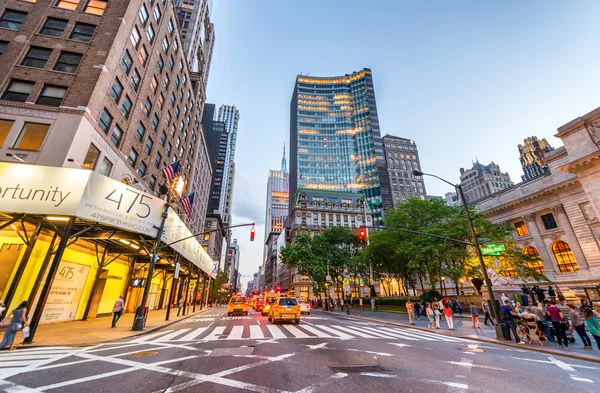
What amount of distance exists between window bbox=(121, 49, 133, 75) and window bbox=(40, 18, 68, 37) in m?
4.31

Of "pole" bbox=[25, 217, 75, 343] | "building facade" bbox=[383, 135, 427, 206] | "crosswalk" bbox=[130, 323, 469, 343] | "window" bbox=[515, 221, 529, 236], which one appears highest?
"building facade" bbox=[383, 135, 427, 206]

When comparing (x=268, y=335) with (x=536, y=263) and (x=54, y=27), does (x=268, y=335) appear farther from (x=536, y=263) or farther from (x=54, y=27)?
(x=536, y=263)

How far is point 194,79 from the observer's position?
44.3 metres

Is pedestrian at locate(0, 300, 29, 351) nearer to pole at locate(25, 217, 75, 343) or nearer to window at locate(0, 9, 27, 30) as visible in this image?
A: pole at locate(25, 217, 75, 343)

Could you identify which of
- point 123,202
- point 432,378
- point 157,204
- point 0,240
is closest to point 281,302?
point 157,204

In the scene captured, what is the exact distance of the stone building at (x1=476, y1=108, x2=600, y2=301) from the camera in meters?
30.0

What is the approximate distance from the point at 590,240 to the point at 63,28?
62.8 m

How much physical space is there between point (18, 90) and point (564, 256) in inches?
2534

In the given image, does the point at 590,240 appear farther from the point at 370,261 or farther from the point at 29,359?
the point at 29,359

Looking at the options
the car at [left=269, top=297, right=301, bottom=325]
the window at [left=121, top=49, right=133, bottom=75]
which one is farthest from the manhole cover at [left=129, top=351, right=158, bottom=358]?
the window at [left=121, top=49, right=133, bottom=75]

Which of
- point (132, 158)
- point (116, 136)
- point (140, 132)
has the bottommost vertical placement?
point (132, 158)

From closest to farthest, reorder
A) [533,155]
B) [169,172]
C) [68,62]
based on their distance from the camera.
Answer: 1. [169,172]
2. [68,62]
3. [533,155]

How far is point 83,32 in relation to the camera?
68.7 ft

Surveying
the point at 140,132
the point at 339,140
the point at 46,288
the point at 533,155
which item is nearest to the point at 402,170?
the point at 339,140
